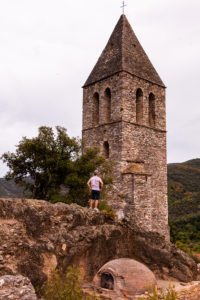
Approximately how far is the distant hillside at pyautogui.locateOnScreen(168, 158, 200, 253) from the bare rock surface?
2071cm

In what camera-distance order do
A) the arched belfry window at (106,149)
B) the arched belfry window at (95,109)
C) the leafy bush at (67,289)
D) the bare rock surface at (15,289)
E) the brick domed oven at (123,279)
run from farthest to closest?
the arched belfry window at (95,109) → the arched belfry window at (106,149) → the brick domed oven at (123,279) → the leafy bush at (67,289) → the bare rock surface at (15,289)

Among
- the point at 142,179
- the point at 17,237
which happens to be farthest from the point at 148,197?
the point at 17,237

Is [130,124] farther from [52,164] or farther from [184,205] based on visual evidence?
[184,205]

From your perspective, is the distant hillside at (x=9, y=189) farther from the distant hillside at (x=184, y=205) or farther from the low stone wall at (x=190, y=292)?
the low stone wall at (x=190, y=292)

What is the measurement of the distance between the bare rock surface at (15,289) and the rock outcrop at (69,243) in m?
1.71

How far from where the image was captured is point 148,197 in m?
18.9

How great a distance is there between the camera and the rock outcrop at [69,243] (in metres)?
7.29

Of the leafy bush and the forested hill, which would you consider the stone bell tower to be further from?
the forested hill

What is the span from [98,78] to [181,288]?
52.2ft

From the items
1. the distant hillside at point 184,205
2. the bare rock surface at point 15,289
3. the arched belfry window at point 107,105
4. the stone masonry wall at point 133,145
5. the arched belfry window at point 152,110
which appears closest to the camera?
the bare rock surface at point 15,289

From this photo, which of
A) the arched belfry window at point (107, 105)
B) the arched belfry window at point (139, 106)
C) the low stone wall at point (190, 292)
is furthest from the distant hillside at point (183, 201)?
the low stone wall at point (190, 292)

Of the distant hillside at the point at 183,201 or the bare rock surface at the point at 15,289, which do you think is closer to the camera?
the bare rock surface at the point at 15,289

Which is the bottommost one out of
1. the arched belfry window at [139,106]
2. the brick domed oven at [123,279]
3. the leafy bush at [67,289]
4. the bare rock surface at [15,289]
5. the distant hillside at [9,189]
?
the brick domed oven at [123,279]

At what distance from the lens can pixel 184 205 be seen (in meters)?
41.0
